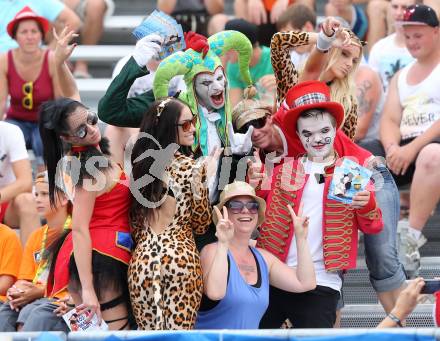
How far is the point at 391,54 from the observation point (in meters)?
7.46

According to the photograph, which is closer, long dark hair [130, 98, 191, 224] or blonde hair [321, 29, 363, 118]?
long dark hair [130, 98, 191, 224]

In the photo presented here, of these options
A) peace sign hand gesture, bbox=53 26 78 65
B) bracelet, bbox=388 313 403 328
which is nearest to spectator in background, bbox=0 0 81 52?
peace sign hand gesture, bbox=53 26 78 65

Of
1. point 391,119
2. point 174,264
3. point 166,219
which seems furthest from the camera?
point 391,119

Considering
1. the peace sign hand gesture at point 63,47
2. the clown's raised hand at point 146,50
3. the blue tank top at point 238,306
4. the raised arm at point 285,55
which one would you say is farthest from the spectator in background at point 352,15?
the blue tank top at point 238,306

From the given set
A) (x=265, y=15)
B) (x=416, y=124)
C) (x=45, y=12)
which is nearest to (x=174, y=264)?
(x=416, y=124)

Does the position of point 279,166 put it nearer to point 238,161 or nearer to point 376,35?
point 238,161

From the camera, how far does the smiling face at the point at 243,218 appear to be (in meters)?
5.14

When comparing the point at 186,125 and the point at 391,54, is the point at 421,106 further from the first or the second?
the point at 186,125

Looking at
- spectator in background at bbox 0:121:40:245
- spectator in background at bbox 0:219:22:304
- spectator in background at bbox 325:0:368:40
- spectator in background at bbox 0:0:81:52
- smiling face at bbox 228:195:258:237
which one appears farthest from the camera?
spectator in background at bbox 0:0:81:52

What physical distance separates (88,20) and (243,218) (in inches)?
167

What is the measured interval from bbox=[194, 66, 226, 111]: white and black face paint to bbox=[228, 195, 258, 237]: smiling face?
1.68ft

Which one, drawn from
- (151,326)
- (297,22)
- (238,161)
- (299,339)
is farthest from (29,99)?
(299,339)

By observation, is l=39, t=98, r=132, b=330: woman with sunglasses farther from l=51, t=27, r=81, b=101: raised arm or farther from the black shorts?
l=51, t=27, r=81, b=101: raised arm

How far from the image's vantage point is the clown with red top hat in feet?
17.1
